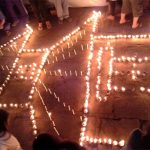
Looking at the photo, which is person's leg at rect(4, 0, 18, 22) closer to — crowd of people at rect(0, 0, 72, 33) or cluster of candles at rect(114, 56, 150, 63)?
crowd of people at rect(0, 0, 72, 33)

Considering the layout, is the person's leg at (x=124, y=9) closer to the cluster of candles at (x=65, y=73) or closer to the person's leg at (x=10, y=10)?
the cluster of candles at (x=65, y=73)

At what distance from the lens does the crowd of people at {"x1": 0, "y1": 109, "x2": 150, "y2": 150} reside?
314cm

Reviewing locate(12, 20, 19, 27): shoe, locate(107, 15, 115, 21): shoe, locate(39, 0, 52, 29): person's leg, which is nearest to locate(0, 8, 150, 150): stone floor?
locate(107, 15, 115, 21): shoe

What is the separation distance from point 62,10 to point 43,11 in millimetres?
472

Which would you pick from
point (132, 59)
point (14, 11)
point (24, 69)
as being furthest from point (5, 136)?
point (14, 11)

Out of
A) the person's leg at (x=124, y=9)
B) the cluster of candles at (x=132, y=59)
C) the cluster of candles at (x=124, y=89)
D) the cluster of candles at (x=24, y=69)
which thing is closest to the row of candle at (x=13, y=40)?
the cluster of candles at (x=24, y=69)

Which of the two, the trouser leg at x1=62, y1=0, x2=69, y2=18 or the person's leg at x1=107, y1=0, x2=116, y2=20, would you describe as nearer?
the person's leg at x1=107, y1=0, x2=116, y2=20

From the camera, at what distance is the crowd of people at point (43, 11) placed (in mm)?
6969

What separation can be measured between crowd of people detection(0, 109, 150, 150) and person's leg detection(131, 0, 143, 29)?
3681 mm

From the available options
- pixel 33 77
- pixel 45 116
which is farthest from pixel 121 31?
pixel 45 116

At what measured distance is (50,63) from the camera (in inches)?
269

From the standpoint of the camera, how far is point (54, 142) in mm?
3139

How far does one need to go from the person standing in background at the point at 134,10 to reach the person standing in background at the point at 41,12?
1857 millimetres

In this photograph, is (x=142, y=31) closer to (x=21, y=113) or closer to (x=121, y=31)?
(x=121, y=31)
